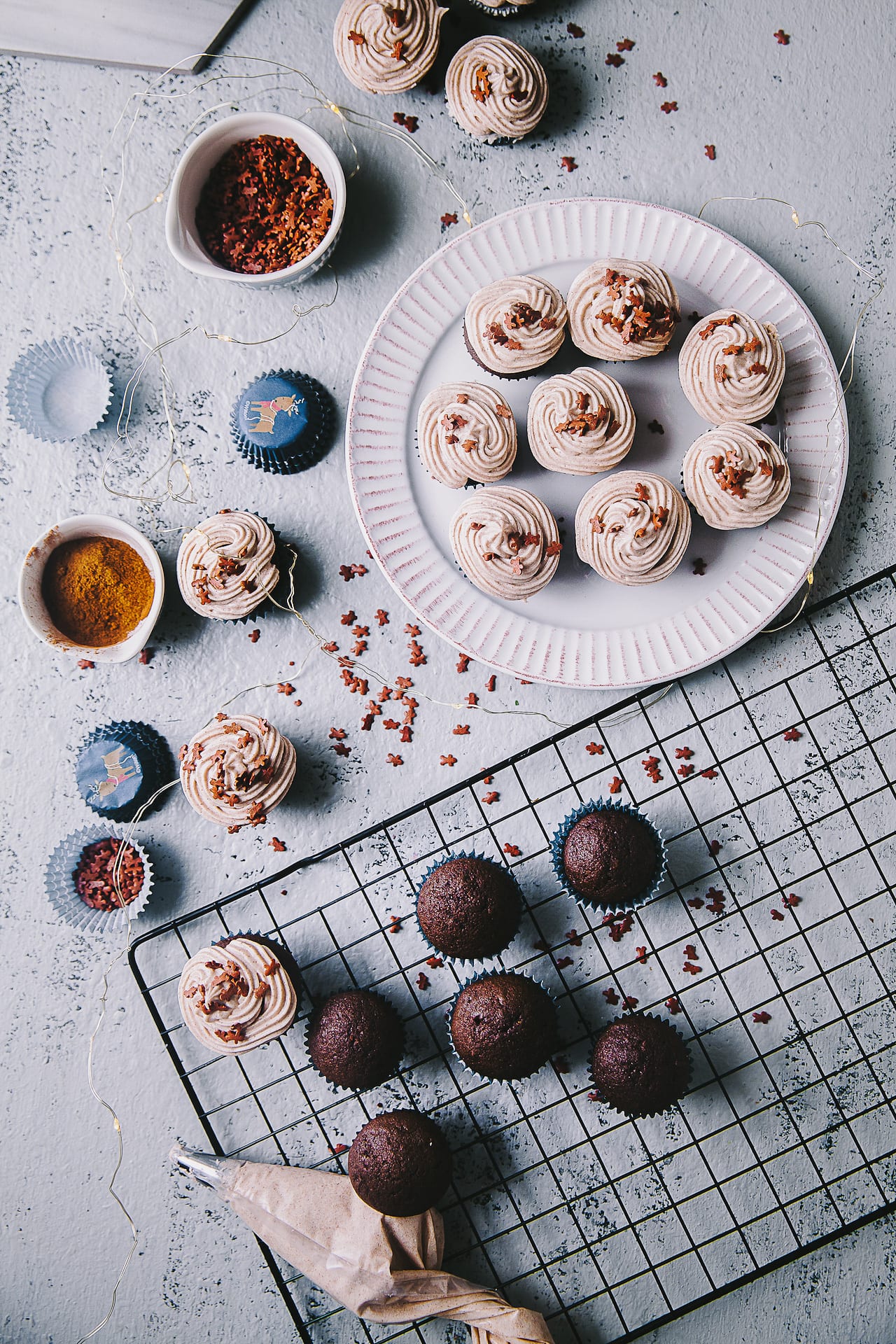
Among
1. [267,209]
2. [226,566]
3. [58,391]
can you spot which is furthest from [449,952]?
[267,209]

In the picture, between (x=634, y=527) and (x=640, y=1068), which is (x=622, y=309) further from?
(x=640, y=1068)

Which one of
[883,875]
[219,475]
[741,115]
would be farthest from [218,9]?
[883,875]

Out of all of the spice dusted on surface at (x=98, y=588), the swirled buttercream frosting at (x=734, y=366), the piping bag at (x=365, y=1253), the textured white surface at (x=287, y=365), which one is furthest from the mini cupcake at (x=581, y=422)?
the piping bag at (x=365, y=1253)

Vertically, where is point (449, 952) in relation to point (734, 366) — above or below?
below

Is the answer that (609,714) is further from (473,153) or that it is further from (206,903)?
(473,153)

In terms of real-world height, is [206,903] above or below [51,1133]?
above

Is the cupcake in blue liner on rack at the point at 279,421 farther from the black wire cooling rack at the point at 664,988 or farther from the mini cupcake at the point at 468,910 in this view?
the mini cupcake at the point at 468,910
